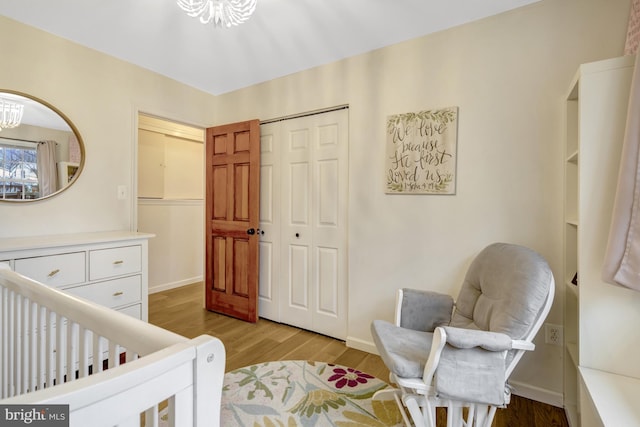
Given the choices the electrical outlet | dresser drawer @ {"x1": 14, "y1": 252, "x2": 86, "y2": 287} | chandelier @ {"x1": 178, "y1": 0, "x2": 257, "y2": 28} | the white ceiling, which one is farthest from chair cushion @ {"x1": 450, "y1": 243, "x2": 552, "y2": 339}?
dresser drawer @ {"x1": 14, "y1": 252, "x2": 86, "y2": 287}

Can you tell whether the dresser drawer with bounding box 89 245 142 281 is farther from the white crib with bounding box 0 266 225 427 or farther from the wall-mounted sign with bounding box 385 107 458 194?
the wall-mounted sign with bounding box 385 107 458 194

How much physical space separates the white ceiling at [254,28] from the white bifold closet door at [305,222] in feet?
1.83

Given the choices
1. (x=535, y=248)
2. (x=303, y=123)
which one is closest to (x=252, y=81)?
(x=303, y=123)

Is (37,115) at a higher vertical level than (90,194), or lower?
higher

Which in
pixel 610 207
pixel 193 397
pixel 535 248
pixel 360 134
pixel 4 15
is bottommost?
pixel 193 397

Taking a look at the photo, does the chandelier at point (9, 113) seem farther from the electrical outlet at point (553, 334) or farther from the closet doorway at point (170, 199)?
the electrical outlet at point (553, 334)

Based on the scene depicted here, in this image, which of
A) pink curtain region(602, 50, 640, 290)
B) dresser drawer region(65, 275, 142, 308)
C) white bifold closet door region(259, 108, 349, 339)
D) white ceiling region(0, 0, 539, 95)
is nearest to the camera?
pink curtain region(602, 50, 640, 290)

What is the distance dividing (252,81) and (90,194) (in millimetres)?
1780

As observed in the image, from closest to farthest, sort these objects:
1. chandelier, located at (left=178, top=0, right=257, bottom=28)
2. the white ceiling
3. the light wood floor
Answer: chandelier, located at (left=178, top=0, right=257, bottom=28) < the light wood floor < the white ceiling

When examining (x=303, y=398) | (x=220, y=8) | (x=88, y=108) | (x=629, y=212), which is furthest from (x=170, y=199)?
(x=629, y=212)

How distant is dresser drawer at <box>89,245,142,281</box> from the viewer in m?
1.96

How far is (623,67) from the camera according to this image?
1200 mm

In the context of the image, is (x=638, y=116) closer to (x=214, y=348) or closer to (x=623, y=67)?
(x=623, y=67)

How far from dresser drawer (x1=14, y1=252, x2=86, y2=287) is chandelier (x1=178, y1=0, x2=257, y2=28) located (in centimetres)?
167
